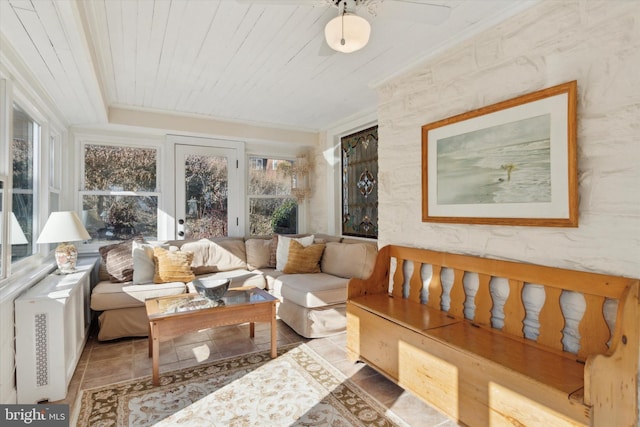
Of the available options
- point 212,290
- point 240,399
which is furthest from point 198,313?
point 240,399

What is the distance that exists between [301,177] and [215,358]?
3.06m

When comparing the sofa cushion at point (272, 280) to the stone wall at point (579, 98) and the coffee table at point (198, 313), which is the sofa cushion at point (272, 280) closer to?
the coffee table at point (198, 313)

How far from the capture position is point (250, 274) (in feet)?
13.5

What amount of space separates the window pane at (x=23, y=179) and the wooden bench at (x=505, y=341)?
8.59 feet

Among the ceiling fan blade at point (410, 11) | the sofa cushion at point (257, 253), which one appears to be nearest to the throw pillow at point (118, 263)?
the sofa cushion at point (257, 253)

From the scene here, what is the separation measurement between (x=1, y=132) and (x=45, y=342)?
1.39 m

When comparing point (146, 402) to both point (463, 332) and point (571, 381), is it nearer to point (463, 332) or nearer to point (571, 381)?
point (463, 332)

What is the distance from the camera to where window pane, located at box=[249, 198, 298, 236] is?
17.1ft

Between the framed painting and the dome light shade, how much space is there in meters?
1.09

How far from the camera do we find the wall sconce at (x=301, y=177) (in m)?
5.25

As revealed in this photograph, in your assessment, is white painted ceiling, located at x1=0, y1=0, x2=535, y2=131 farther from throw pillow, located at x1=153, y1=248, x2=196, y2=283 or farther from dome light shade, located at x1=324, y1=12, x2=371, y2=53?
throw pillow, located at x1=153, y1=248, x2=196, y2=283

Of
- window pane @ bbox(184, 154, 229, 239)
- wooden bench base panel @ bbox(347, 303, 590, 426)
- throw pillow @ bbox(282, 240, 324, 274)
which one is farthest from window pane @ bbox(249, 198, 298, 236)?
wooden bench base panel @ bbox(347, 303, 590, 426)

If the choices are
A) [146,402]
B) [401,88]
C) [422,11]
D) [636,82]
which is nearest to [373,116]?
[401,88]

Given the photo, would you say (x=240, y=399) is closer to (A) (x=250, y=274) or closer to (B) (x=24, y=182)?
(A) (x=250, y=274)
